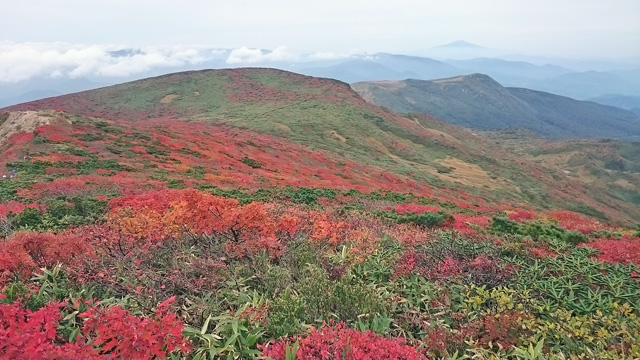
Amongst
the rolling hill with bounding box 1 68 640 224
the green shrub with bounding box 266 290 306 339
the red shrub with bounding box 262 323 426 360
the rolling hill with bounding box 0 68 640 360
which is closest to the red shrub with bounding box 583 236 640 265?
the rolling hill with bounding box 0 68 640 360

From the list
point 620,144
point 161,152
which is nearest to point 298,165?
point 161,152

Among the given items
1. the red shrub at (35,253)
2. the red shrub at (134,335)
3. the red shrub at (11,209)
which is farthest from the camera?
the red shrub at (11,209)

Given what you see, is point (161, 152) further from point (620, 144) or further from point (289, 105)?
point (620, 144)

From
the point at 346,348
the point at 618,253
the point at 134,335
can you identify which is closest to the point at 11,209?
the point at 134,335

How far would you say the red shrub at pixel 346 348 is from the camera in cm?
440

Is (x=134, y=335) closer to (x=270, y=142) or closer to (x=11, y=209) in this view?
(x=11, y=209)

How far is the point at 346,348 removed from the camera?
4.55 m

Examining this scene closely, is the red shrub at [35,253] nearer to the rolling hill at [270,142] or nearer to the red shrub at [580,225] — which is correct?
the rolling hill at [270,142]

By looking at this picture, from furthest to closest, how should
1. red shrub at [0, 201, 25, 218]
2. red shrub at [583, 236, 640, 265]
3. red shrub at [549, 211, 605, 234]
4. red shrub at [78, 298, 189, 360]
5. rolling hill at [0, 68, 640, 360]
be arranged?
red shrub at [549, 211, 605, 234] → red shrub at [0, 201, 25, 218] → red shrub at [583, 236, 640, 265] → rolling hill at [0, 68, 640, 360] → red shrub at [78, 298, 189, 360]

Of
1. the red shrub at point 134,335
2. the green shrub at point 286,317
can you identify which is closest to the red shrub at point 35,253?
the red shrub at point 134,335

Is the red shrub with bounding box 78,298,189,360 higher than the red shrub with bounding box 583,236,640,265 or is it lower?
higher

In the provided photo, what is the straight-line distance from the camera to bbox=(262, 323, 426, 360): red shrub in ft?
14.4

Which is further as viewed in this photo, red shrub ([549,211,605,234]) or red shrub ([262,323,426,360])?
red shrub ([549,211,605,234])

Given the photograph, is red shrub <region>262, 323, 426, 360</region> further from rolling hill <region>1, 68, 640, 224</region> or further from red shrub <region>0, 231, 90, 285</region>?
rolling hill <region>1, 68, 640, 224</region>
